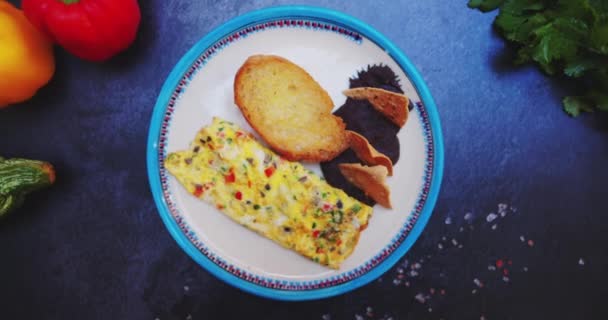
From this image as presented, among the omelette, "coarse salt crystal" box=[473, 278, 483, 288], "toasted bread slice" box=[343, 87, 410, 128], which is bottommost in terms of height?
"coarse salt crystal" box=[473, 278, 483, 288]

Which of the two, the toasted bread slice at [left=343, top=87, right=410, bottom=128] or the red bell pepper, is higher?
the red bell pepper

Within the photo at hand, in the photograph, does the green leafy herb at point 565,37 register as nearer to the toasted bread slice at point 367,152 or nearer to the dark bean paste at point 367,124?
the dark bean paste at point 367,124

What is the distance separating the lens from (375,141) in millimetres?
1686

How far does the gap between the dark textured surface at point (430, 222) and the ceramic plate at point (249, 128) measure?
133 millimetres

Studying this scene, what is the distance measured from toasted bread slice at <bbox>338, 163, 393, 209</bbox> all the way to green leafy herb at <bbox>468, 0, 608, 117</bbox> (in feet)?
1.97

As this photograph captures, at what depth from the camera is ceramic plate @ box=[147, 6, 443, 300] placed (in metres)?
1.64

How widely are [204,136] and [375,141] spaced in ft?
1.75

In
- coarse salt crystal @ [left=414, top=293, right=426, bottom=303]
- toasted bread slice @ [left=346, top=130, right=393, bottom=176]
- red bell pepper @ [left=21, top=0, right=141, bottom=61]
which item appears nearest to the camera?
red bell pepper @ [left=21, top=0, right=141, bottom=61]

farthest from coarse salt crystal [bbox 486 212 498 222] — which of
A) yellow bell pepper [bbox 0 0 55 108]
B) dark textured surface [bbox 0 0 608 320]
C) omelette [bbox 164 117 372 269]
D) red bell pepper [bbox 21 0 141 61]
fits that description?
yellow bell pepper [bbox 0 0 55 108]

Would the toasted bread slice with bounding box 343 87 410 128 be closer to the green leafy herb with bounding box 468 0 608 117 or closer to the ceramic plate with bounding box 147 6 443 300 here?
the ceramic plate with bounding box 147 6 443 300

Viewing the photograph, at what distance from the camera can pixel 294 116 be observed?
5.52 feet

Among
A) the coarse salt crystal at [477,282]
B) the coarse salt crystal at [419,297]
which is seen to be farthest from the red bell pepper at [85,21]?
the coarse salt crystal at [477,282]

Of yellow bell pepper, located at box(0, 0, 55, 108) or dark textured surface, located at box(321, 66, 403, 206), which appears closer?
yellow bell pepper, located at box(0, 0, 55, 108)

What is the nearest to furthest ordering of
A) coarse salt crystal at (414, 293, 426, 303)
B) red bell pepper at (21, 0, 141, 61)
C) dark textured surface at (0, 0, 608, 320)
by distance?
red bell pepper at (21, 0, 141, 61) < dark textured surface at (0, 0, 608, 320) < coarse salt crystal at (414, 293, 426, 303)
